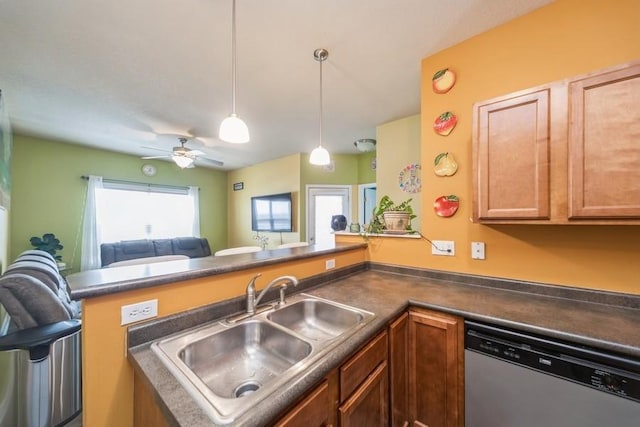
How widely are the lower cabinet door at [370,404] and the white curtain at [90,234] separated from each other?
5.06 metres

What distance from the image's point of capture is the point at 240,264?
4.18ft

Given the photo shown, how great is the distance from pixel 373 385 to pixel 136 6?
2523 millimetres

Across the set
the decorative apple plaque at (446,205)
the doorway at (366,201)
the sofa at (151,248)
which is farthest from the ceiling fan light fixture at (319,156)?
the sofa at (151,248)

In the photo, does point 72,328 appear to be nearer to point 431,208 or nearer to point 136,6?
point 136,6

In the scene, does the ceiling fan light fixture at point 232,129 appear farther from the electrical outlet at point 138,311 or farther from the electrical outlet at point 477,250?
the electrical outlet at point 477,250

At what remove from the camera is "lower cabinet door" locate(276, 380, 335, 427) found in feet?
2.35

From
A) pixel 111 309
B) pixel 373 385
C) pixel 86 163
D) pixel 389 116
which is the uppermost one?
pixel 389 116

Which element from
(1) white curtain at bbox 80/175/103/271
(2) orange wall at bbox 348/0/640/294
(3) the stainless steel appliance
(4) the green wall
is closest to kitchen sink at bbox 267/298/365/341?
(2) orange wall at bbox 348/0/640/294

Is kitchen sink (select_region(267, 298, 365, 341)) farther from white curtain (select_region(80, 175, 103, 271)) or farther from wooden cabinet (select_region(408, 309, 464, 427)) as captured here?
white curtain (select_region(80, 175, 103, 271))

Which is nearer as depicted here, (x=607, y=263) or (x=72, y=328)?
(x=607, y=263)

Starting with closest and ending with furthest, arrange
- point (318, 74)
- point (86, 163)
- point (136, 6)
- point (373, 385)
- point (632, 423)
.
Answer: point (632, 423)
point (373, 385)
point (136, 6)
point (318, 74)
point (86, 163)

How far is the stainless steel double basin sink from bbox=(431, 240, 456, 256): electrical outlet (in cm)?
94

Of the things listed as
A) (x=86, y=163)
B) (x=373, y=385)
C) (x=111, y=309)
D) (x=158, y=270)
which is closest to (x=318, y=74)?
(x=158, y=270)

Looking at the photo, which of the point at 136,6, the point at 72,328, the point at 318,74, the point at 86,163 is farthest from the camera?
the point at 86,163
